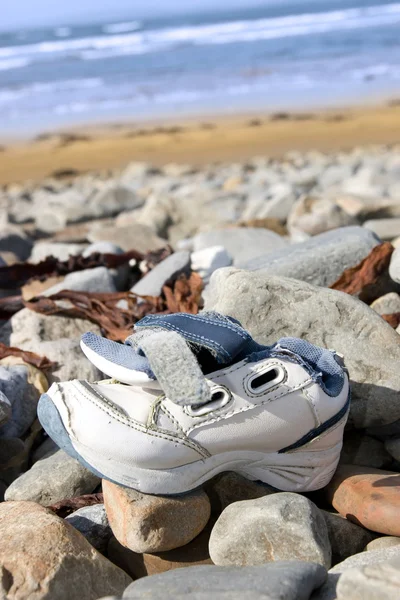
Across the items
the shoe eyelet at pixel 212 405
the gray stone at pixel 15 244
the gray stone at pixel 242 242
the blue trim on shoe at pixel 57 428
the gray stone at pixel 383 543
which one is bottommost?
the gray stone at pixel 15 244

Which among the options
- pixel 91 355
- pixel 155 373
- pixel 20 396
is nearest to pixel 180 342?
pixel 155 373

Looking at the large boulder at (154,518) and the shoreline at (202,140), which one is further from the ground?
the large boulder at (154,518)

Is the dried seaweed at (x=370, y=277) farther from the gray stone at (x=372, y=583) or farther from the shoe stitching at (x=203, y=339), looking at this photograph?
the gray stone at (x=372, y=583)

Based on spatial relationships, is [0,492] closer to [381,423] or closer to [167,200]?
[381,423]

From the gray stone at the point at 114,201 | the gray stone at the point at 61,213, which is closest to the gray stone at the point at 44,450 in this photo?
the gray stone at the point at 61,213

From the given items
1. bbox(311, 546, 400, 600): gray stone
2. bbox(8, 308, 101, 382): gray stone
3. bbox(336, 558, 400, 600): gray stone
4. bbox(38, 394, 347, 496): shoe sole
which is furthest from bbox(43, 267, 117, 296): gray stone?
bbox(336, 558, 400, 600): gray stone

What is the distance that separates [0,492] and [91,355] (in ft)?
2.53

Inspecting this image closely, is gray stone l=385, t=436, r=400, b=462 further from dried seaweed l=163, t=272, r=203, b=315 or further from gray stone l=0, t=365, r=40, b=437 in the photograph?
gray stone l=0, t=365, r=40, b=437

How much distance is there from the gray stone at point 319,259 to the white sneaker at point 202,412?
1.17 metres

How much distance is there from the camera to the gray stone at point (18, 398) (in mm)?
2887

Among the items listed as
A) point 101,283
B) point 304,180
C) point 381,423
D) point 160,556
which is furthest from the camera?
point 304,180

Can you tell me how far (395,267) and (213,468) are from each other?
1.49 meters

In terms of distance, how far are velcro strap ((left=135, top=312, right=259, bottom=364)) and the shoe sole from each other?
12.2 inches

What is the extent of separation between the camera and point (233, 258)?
14.6ft
